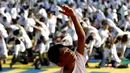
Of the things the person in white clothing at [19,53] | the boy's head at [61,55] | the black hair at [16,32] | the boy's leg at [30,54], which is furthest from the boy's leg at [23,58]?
the boy's head at [61,55]

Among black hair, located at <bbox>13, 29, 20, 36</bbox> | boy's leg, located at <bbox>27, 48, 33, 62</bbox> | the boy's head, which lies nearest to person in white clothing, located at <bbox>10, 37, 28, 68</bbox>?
boy's leg, located at <bbox>27, 48, 33, 62</bbox>

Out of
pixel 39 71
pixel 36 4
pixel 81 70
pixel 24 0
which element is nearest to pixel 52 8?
pixel 36 4

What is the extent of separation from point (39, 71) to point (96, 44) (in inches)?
79.7

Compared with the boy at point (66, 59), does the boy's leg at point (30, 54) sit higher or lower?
lower

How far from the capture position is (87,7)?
779 inches

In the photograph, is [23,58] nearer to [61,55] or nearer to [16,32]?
[16,32]

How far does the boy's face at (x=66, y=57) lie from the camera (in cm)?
279

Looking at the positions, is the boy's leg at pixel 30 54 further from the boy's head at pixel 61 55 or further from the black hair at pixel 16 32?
the boy's head at pixel 61 55

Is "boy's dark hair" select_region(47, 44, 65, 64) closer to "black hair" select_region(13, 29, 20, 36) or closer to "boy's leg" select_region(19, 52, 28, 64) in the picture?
"boy's leg" select_region(19, 52, 28, 64)

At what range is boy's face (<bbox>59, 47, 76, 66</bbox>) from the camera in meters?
2.79

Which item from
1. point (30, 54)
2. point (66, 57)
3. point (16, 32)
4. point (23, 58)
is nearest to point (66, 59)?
point (66, 57)

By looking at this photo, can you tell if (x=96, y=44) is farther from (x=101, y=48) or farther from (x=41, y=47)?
(x=41, y=47)

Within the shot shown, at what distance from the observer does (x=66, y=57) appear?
280 cm

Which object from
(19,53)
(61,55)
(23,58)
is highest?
(61,55)
